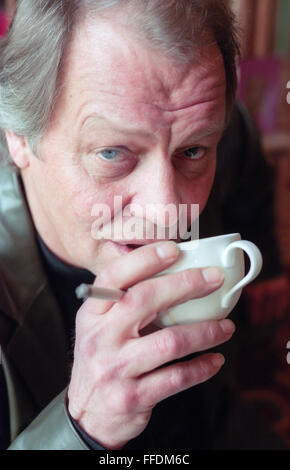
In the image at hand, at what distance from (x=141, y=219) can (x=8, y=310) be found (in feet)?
0.90

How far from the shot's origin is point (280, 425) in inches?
65.0

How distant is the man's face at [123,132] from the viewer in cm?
73

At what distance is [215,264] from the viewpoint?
2.19 feet

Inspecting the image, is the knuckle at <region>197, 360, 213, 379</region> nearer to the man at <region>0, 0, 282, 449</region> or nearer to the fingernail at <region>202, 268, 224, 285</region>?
the man at <region>0, 0, 282, 449</region>

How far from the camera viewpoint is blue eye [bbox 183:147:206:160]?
0.84 meters

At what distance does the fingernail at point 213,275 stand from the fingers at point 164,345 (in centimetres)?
7

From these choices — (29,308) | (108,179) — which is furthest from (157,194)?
(29,308)

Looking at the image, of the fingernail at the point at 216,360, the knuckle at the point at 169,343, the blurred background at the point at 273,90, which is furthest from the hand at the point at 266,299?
the knuckle at the point at 169,343

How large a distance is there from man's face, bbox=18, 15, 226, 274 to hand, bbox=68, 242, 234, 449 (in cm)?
13

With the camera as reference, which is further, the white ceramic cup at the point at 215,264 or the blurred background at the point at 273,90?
the blurred background at the point at 273,90

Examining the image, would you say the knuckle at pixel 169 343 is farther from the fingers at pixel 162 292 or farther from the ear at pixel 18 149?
the ear at pixel 18 149

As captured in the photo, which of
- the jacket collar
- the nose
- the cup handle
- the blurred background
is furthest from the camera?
the blurred background

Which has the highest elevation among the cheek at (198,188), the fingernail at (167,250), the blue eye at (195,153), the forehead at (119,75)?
the forehead at (119,75)

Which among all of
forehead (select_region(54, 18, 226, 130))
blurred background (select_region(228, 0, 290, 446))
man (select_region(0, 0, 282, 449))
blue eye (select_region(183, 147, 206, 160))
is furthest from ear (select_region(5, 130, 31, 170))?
blurred background (select_region(228, 0, 290, 446))
